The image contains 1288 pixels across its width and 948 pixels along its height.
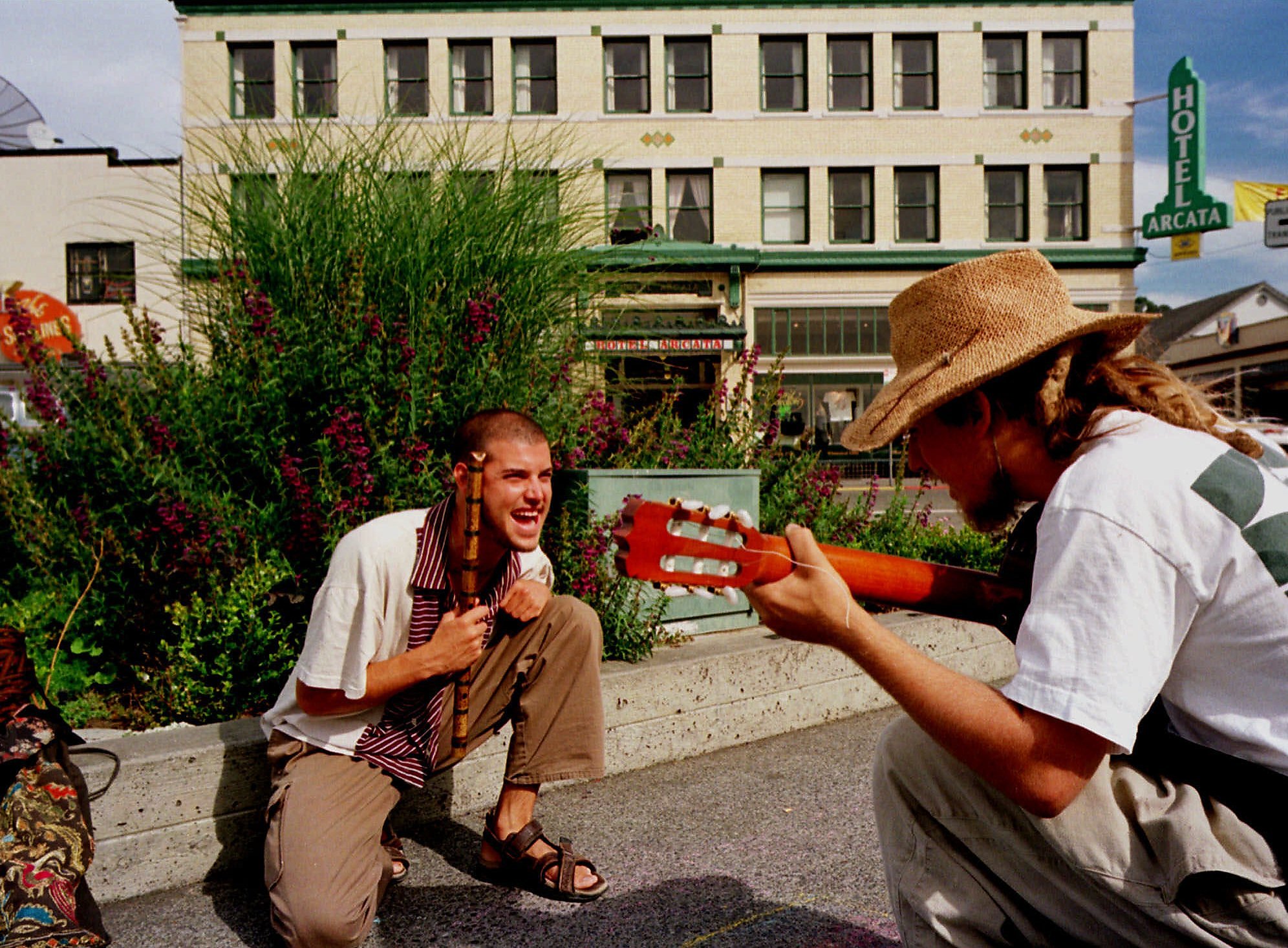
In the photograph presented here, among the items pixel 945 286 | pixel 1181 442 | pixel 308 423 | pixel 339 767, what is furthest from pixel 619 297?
pixel 1181 442

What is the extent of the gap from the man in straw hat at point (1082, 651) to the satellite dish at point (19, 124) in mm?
32111

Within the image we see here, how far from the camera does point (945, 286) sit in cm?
197

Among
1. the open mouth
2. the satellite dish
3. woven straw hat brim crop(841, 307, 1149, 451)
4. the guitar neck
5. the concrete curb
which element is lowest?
the concrete curb

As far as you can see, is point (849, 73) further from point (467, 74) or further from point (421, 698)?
point (421, 698)

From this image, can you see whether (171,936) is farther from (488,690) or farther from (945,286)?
(945,286)

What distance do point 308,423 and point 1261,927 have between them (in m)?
3.46

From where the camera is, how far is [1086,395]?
6.26 feet

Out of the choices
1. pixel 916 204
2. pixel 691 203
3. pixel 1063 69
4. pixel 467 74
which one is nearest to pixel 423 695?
pixel 691 203

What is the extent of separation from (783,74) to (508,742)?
25628 millimetres

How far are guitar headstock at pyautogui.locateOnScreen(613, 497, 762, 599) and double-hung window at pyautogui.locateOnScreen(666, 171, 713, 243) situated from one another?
24991 mm

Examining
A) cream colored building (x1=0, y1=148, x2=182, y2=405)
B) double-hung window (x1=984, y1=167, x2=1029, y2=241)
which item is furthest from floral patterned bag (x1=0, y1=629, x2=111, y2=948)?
double-hung window (x1=984, y1=167, x2=1029, y2=241)

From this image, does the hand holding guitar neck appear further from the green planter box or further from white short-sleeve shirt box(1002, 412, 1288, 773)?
the green planter box

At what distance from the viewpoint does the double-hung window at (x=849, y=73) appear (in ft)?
86.7

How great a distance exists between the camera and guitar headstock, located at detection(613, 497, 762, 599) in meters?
1.77
